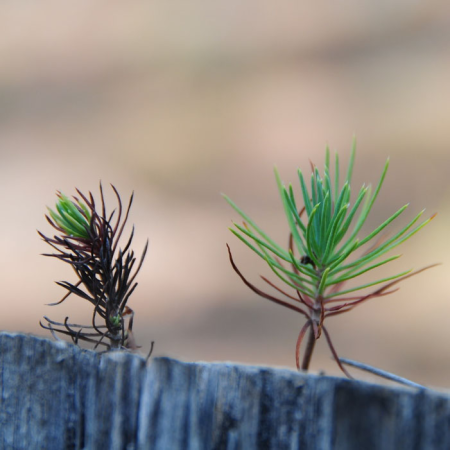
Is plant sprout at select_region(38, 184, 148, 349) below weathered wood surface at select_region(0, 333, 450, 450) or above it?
above

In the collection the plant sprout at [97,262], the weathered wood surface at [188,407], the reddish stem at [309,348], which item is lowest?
the weathered wood surface at [188,407]

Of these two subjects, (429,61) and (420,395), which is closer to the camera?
(420,395)

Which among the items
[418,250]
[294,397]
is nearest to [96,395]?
[294,397]

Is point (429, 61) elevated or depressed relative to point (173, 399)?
elevated

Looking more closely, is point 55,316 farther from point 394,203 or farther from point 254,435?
point 254,435

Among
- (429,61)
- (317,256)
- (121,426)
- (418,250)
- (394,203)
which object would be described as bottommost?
(121,426)

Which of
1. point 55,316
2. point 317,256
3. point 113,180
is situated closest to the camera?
point 317,256

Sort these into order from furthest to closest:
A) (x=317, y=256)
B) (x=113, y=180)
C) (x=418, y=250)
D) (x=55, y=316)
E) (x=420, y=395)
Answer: (x=113, y=180) < (x=418, y=250) < (x=55, y=316) < (x=317, y=256) < (x=420, y=395)

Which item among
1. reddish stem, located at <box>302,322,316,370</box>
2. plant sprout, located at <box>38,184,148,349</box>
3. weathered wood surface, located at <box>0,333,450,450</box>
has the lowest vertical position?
weathered wood surface, located at <box>0,333,450,450</box>
